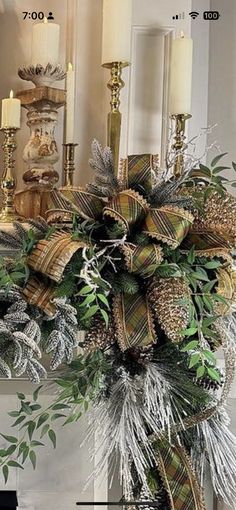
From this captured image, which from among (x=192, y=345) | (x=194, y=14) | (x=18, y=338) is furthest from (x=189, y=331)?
(x=194, y=14)

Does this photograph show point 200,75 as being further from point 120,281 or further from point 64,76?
point 120,281

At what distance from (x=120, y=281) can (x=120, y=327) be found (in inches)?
2.5

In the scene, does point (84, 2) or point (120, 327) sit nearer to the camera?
point (120, 327)

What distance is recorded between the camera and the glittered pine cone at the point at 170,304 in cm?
93

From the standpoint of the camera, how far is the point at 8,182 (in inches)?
45.9

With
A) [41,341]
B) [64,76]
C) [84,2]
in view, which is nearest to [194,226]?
[41,341]

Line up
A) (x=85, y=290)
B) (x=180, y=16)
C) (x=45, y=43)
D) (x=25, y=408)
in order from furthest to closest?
(x=180, y=16) < (x=45, y=43) < (x=25, y=408) < (x=85, y=290)

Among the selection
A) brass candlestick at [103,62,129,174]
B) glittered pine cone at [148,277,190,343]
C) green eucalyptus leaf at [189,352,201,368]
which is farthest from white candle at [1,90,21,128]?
green eucalyptus leaf at [189,352,201,368]

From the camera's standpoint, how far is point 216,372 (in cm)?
97

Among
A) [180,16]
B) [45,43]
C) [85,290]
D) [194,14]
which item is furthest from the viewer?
[194,14]

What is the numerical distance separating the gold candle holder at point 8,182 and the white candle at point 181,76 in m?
0.29

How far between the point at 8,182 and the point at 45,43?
24 cm

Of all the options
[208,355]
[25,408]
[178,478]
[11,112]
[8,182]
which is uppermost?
[11,112]

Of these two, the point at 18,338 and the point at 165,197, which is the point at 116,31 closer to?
the point at 165,197
